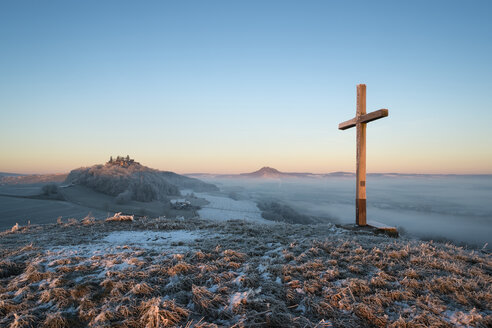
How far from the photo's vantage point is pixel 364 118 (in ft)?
28.6

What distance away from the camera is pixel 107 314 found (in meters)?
2.92

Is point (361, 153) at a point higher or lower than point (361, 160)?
higher

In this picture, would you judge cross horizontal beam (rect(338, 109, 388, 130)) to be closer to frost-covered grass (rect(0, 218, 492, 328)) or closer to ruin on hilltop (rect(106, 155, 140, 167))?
frost-covered grass (rect(0, 218, 492, 328))

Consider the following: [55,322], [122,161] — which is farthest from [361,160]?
[122,161]

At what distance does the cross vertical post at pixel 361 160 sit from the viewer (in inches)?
352

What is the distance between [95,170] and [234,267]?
95.1 ft

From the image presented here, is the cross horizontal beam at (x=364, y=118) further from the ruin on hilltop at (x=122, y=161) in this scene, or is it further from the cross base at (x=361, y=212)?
the ruin on hilltop at (x=122, y=161)

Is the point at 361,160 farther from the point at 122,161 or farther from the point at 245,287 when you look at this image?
the point at 122,161

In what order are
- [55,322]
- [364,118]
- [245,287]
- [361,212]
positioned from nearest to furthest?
[55,322] → [245,287] → [364,118] → [361,212]

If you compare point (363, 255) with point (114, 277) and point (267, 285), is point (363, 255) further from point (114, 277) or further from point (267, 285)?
point (114, 277)

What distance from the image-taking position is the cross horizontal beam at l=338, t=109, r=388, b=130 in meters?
7.88

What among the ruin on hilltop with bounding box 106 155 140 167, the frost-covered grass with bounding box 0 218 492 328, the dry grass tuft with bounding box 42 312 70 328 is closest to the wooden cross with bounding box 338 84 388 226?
the frost-covered grass with bounding box 0 218 492 328

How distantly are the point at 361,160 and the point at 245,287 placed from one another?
710cm

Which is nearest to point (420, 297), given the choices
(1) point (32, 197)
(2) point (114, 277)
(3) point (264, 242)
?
(3) point (264, 242)
